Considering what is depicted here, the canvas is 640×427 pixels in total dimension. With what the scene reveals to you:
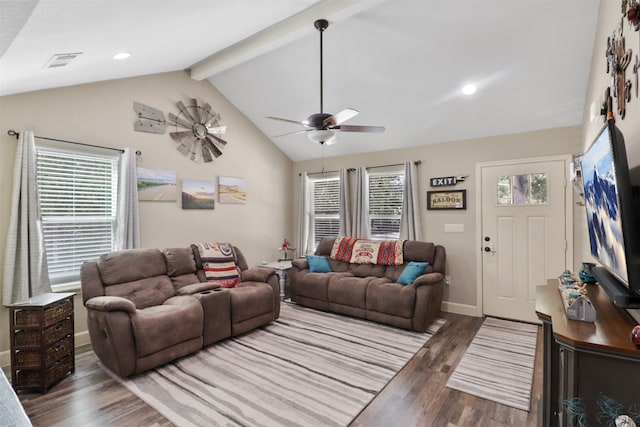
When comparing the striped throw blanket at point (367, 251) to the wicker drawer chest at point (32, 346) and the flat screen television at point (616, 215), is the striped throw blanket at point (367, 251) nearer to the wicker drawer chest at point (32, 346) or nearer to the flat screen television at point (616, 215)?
the flat screen television at point (616, 215)

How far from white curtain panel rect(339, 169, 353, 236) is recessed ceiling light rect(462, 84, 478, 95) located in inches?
Result: 85.3

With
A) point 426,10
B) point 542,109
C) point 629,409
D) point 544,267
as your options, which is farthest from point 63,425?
point 542,109

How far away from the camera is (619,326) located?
50.8 inches

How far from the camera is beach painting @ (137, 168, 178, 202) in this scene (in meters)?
3.87

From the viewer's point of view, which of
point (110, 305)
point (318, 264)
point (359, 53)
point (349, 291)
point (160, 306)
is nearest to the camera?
point (110, 305)

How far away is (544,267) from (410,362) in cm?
219

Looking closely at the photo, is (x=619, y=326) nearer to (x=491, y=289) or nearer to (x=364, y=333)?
(x=364, y=333)

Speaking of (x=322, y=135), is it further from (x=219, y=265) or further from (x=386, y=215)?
(x=386, y=215)

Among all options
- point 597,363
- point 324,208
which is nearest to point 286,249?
point 324,208

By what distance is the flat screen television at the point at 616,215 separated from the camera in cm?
113

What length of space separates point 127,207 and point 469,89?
4139 mm

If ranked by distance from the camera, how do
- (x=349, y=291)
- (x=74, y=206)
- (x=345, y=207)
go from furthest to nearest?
(x=345, y=207)
(x=349, y=291)
(x=74, y=206)

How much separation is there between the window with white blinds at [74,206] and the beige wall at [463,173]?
3.92 m

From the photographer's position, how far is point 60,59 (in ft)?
7.67
